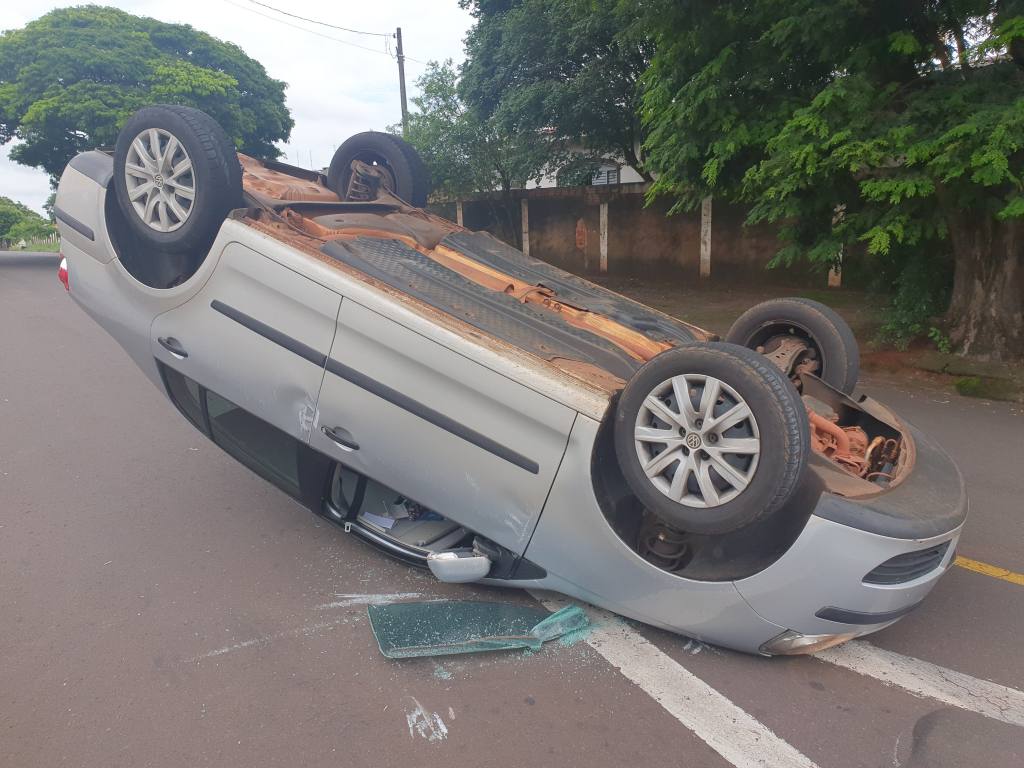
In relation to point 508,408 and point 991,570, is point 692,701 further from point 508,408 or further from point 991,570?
point 991,570

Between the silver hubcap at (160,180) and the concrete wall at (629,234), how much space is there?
9.87 meters

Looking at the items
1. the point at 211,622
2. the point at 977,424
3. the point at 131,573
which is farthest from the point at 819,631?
the point at 977,424

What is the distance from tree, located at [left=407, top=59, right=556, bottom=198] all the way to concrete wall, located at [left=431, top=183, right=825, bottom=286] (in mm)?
811

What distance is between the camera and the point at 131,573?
3.62 meters

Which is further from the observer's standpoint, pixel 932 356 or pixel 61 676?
pixel 932 356

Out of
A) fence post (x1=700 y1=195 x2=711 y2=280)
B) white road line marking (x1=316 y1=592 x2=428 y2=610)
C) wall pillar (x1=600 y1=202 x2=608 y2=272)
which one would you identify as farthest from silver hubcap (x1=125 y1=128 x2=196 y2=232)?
wall pillar (x1=600 y1=202 x2=608 y2=272)

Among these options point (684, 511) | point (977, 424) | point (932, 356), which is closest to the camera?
point (684, 511)

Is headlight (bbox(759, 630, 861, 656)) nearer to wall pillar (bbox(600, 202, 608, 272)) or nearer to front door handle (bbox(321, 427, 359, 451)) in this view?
front door handle (bbox(321, 427, 359, 451))

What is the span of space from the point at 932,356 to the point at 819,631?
246 inches

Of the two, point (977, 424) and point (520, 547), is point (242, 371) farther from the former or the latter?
point (977, 424)

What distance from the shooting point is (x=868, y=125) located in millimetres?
6539

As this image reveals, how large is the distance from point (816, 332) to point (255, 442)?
3.15m

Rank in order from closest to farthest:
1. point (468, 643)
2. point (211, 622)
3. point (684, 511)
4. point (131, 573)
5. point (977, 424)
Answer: point (684, 511) → point (468, 643) → point (211, 622) → point (131, 573) → point (977, 424)

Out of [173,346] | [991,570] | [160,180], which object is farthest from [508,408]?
[991,570]
